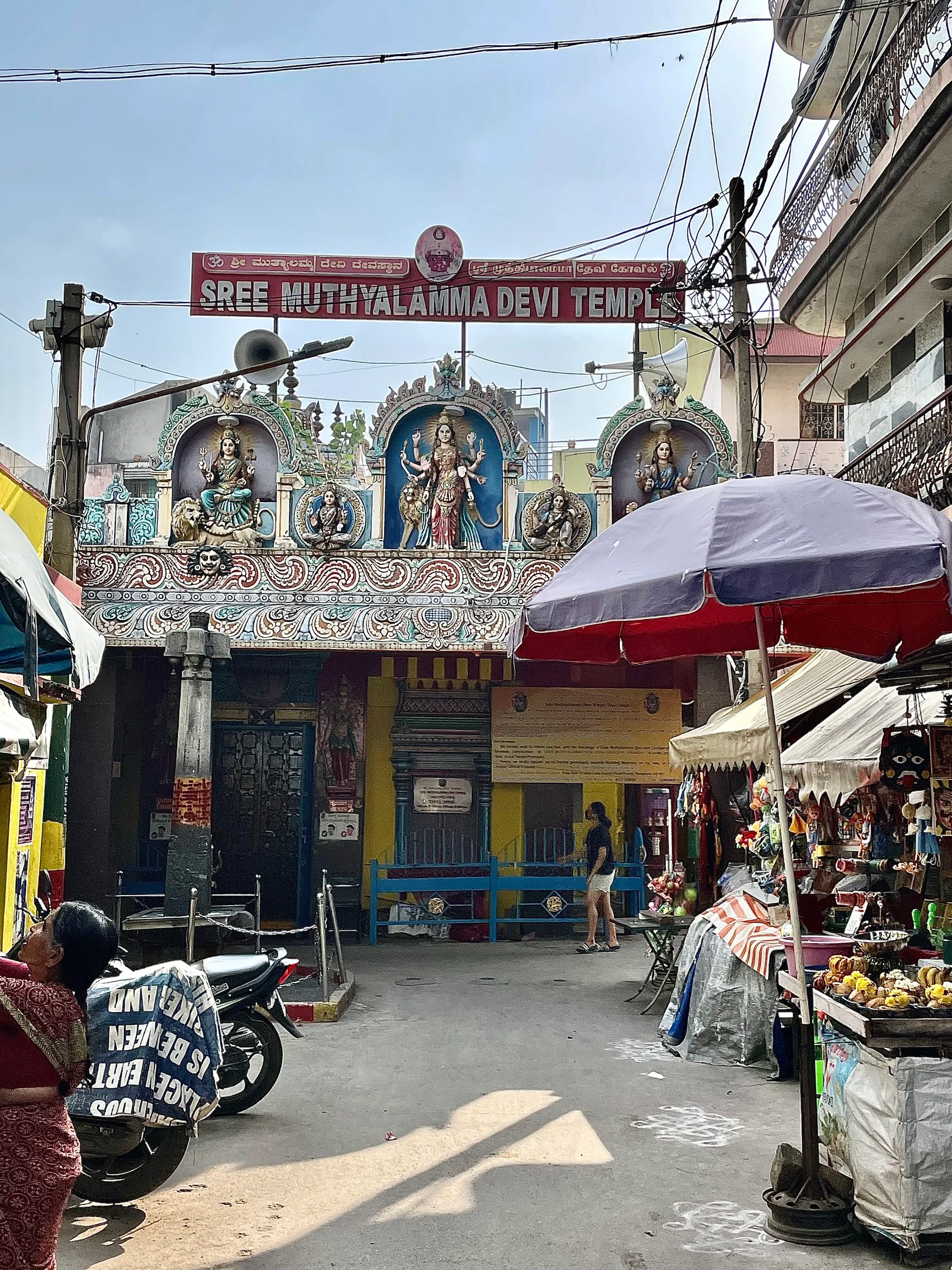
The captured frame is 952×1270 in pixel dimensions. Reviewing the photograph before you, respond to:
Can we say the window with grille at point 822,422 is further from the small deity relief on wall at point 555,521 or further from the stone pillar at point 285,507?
the stone pillar at point 285,507

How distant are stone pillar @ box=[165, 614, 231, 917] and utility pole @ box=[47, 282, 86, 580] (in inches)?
59.1

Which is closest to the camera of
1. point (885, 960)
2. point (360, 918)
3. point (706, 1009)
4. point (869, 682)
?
point (885, 960)

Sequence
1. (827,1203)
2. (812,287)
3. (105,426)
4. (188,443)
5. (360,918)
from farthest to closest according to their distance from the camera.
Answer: (105,426) → (360,918) → (188,443) → (812,287) → (827,1203)

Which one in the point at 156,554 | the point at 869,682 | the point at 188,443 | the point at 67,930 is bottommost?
the point at 67,930

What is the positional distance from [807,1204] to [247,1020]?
11.6 feet

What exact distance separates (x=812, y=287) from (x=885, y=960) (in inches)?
406

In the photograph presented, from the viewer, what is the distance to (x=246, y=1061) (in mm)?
7125

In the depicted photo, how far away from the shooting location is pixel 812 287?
14.1m

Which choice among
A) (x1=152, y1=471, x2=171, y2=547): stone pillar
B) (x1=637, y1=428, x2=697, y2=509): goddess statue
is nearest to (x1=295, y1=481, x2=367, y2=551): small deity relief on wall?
(x1=152, y1=471, x2=171, y2=547): stone pillar

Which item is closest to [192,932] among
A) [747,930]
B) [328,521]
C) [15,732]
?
[747,930]

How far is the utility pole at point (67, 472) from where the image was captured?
1120 centimetres

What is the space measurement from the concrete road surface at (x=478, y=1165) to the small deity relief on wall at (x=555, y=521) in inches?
253

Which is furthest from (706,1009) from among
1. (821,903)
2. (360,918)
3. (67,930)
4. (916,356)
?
(360,918)

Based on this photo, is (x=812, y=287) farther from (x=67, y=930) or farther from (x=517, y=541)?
(x=67, y=930)
